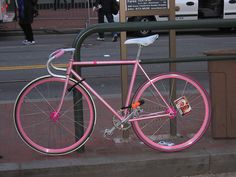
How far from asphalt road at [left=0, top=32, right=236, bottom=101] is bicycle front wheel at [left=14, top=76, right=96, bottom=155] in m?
2.74

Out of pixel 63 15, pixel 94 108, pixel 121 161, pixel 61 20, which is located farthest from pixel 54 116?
pixel 63 15

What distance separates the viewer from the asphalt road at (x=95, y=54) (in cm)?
880

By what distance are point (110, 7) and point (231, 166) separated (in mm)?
10978

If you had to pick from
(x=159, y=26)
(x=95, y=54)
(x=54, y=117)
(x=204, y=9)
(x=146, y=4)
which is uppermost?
(x=146, y=4)

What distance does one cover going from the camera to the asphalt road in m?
8.80

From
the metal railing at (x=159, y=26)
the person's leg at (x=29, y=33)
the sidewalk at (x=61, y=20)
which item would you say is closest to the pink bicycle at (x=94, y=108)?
the metal railing at (x=159, y=26)

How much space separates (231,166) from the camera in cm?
450

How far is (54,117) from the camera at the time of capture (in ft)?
14.5

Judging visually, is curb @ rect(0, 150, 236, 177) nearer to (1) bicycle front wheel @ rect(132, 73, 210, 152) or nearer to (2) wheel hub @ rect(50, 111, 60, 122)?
(1) bicycle front wheel @ rect(132, 73, 210, 152)

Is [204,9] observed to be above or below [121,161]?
above

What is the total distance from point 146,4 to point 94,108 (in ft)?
4.13

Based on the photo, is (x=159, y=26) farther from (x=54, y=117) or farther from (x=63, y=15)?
(x=63, y=15)

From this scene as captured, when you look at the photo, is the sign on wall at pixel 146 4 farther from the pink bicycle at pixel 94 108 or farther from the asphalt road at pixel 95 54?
the asphalt road at pixel 95 54

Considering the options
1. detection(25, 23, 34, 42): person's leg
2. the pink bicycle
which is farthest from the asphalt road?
the pink bicycle
